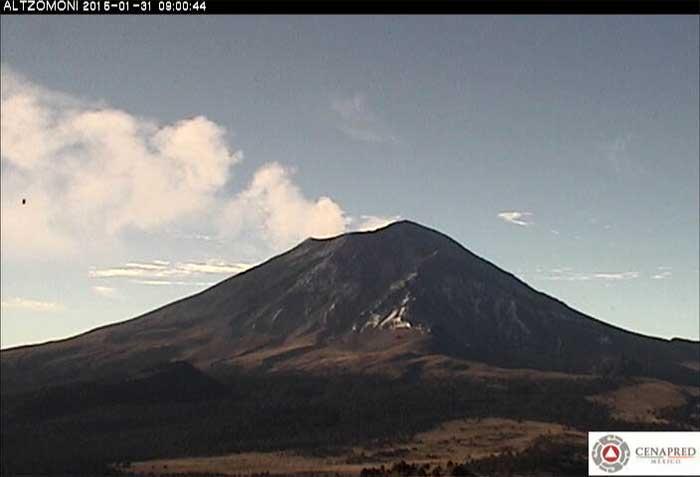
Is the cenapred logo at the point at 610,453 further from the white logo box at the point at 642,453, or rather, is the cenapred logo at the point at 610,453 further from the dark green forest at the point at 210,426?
the dark green forest at the point at 210,426

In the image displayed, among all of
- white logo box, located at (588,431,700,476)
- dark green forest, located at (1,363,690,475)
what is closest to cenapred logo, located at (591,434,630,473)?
white logo box, located at (588,431,700,476)

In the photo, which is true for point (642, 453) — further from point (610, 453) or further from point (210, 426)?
point (210, 426)

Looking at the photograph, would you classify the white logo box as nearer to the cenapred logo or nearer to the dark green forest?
the cenapred logo

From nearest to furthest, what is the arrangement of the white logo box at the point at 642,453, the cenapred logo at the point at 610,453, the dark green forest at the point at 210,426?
the white logo box at the point at 642,453 < the cenapred logo at the point at 610,453 < the dark green forest at the point at 210,426

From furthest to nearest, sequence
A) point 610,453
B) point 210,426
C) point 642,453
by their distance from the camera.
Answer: point 210,426, point 610,453, point 642,453

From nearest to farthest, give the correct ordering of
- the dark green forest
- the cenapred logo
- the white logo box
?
1. the white logo box
2. the cenapred logo
3. the dark green forest

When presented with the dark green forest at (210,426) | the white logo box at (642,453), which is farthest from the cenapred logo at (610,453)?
the dark green forest at (210,426)

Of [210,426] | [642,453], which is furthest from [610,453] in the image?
[210,426]
